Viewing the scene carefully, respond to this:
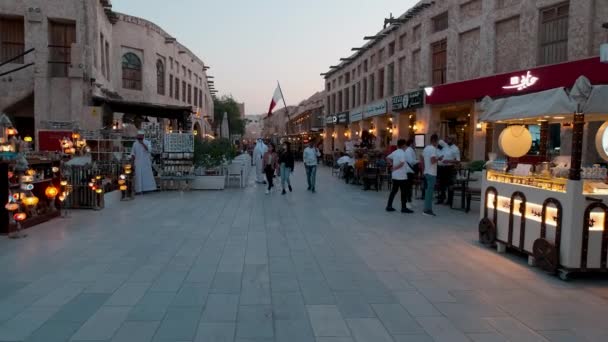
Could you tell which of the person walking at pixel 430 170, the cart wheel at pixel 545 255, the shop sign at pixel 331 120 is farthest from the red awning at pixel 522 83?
the shop sign at pixel 331 120

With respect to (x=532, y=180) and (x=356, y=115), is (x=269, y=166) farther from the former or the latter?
(x=356, y=115)

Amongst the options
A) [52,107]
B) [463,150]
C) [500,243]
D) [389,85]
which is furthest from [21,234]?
[389,85]

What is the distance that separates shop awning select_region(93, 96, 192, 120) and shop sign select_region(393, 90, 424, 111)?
1018cm

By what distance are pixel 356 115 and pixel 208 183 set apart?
18.2 meters

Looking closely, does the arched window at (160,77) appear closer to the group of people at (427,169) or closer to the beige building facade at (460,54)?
the beige building facade at (460,54)

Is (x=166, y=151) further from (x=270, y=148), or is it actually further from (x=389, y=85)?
(x=389, y=85)

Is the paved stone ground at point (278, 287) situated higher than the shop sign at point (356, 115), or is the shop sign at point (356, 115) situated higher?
the shop sign at point (356, 115)

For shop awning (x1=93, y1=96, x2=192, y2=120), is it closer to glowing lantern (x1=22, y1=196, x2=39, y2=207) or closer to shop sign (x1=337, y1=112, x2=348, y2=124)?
glowing lantern (x1=22, y1=196, x2=39, y2=207)

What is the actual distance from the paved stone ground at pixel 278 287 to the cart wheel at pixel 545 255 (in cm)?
14

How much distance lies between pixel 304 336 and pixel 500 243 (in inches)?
164

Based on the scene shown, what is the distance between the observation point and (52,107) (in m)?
17.9

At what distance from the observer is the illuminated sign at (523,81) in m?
13.7

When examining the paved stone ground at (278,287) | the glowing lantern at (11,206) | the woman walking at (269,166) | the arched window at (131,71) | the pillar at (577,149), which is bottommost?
the paved stone ground at (278,287)

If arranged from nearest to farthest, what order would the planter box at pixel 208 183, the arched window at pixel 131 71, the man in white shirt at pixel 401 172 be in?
1. the man in white shirt at pixel 401 172
2. the planter box at pixel 208 183
3. the arched window at pixel 131 71
